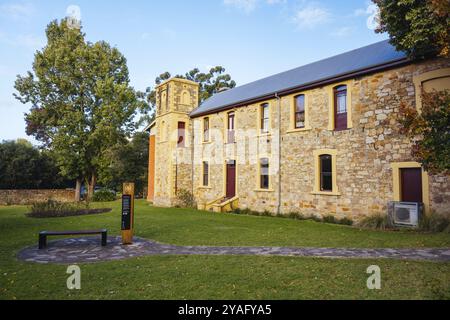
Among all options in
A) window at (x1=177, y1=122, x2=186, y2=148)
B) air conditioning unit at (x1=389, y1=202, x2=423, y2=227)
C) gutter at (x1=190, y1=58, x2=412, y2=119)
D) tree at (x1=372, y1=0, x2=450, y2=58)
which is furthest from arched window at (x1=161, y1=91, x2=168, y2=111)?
air conditioning unit at (x1=389, y1=202, x2=423, y2=227)

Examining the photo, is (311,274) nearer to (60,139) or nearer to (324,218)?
(324,218)

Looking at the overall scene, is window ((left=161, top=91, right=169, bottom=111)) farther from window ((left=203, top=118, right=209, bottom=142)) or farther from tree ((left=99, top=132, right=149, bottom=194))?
tree ((left=99, top=132, right=149, bottom=194))

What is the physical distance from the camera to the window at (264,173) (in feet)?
56.5

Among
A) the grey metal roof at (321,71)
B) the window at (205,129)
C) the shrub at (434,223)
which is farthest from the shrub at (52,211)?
the shrub at (434,223)

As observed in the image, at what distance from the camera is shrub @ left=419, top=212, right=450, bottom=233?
10203 mm

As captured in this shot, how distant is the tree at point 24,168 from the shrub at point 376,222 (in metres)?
24.1

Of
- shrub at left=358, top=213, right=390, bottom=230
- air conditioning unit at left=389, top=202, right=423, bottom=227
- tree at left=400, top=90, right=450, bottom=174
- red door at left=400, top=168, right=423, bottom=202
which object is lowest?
shrub at left=358, top=213, right=390, bottom=230

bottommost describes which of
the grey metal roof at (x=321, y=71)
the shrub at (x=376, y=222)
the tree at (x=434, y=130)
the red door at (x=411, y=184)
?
the shrub at (x=376, y=222)

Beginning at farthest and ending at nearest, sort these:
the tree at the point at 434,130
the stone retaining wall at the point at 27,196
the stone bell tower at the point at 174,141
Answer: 1. the stone retaining wall at the point at 27,196
2. the stone bell tower at the point at 174,141
3. the tree at the point at 434,130

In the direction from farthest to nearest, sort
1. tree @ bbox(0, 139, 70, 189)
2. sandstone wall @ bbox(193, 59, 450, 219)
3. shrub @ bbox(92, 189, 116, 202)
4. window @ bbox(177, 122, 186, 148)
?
shrub @ bbox(92, 189, 116, 202), tree @ bbox(0, 139, 70, 189), window @ bbox(177, 122, 186, 148), sandstone wall @ bbox(193, 59, 450, 219)

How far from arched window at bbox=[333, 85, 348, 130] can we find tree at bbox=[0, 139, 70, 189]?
2251 centimetres

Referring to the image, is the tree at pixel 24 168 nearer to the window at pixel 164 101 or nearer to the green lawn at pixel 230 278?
the window at pixel 164 101
